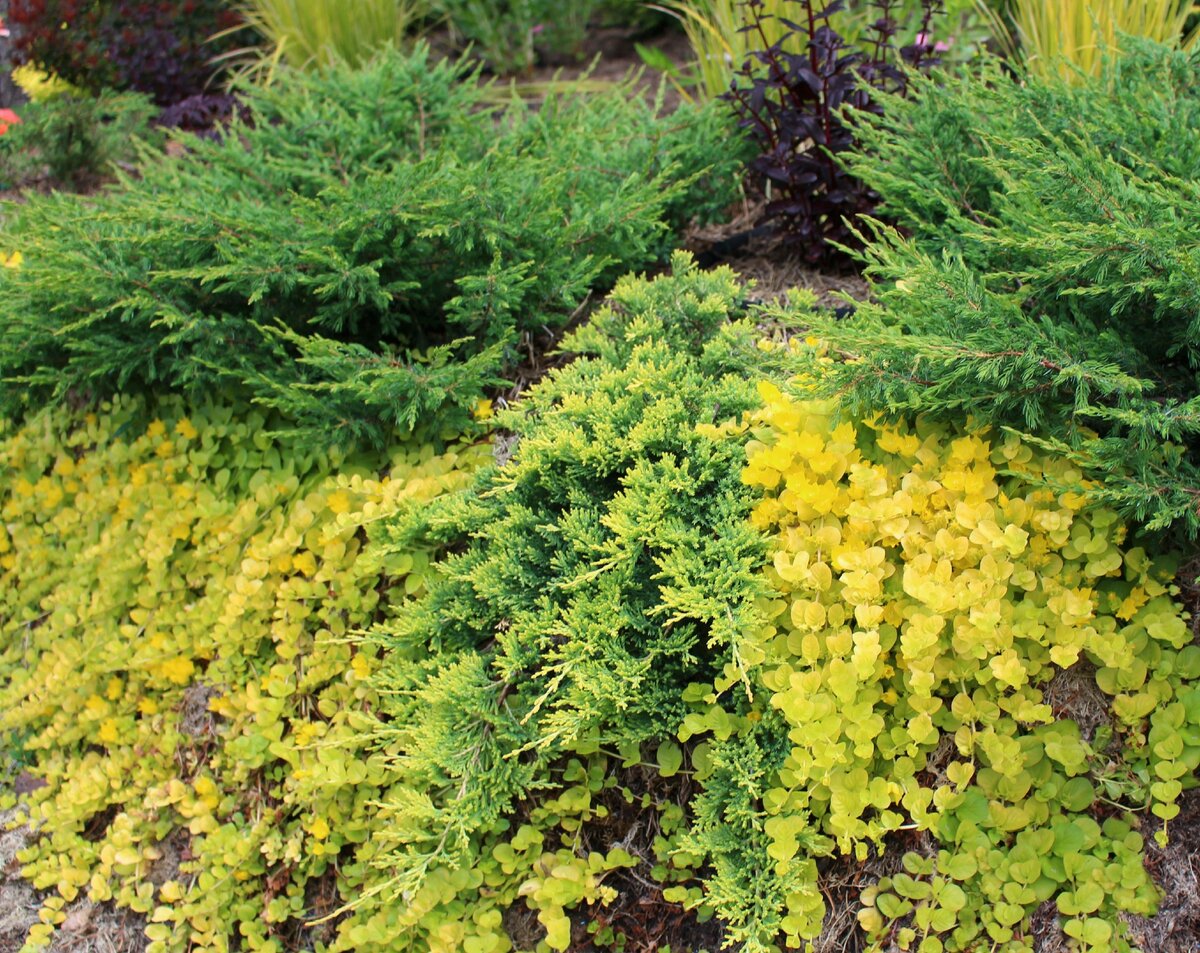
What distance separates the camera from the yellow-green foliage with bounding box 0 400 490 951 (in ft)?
8.23

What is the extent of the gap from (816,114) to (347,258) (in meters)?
1.56

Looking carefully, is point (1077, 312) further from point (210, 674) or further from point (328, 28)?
point (328, 28)

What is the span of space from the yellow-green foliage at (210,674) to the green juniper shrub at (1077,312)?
1.23m

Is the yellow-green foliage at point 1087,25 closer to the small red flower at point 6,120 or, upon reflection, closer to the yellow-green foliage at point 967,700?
the yellow-green foliage at point 967,700

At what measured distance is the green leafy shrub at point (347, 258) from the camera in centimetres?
Result: 274

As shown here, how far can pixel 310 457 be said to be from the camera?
2.94 m

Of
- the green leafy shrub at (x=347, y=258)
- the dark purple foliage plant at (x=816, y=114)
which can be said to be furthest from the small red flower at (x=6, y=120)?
the dark purple foliage plant at (x=816, y=114)

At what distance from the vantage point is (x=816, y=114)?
3.18 meters

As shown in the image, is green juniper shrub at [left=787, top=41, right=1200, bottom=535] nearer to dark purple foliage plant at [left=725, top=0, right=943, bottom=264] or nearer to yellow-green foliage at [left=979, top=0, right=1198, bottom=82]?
dark purple foliage plant at [left=725, top=0, right=943, bottom=264]

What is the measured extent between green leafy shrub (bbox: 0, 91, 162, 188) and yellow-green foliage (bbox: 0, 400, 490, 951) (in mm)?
2661

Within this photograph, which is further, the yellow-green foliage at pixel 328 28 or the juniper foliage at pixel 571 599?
the yellow-green foliage at pixel 328 28

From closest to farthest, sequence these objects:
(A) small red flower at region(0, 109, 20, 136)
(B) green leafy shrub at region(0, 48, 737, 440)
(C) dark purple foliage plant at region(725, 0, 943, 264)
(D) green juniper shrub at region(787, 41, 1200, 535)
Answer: (D) green juniper shrub at region(787, 41, 1200, 535), (B) green leafy shrub at region(0, 48, 737, 440), (C) dark purple foliage plant at region(725, 0, 943, 264), (A) small red flower at region(0, 109, 20, 136)

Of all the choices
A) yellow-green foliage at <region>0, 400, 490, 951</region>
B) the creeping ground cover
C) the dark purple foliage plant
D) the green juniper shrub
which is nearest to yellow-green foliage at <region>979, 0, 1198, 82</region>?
the dark purple foliage plant

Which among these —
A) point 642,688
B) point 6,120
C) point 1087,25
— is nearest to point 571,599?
point 642,688
